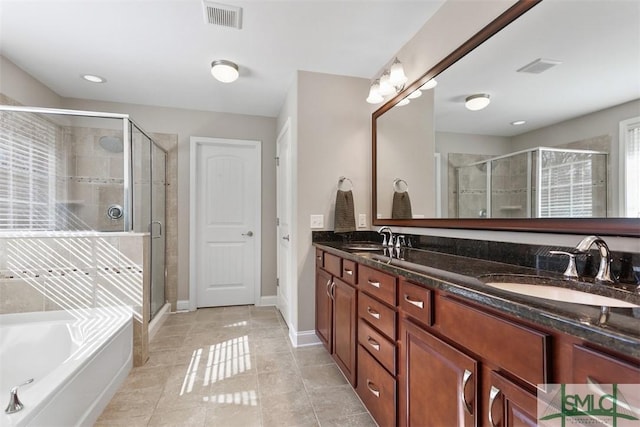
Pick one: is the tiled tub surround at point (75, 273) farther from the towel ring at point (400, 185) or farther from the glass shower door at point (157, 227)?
the towel ring at point (400, 185)

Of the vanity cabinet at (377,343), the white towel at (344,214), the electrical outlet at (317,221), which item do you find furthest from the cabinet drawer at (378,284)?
the electrical outlet at (317,221)

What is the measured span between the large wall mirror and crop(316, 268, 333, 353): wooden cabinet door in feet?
3.01

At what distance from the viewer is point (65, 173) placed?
2.79 meters

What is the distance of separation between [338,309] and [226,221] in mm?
2150

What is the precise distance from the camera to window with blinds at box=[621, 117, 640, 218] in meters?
0.93

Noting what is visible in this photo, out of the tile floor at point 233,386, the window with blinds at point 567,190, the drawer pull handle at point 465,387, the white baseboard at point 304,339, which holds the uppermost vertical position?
the window with blinds at point 567,190

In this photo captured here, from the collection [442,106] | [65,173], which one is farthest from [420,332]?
[65,173]

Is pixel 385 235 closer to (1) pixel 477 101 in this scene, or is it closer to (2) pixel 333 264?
(2) pixel 333 264

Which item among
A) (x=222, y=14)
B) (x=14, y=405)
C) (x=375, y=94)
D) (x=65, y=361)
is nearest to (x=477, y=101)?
(x=375, y=94)

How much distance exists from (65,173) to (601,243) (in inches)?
153

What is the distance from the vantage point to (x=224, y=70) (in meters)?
2.41

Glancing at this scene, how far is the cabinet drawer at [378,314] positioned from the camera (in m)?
1.29

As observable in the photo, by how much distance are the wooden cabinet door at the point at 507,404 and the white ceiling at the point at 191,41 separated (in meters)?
1.99

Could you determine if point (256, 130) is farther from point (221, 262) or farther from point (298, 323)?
point (298, 323)
